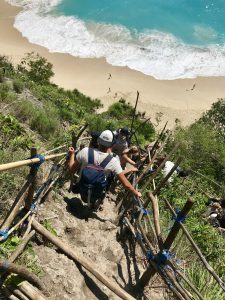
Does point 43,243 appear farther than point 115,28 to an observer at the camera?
No

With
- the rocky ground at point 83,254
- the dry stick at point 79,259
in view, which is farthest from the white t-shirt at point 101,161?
the dry stick at point 79,259

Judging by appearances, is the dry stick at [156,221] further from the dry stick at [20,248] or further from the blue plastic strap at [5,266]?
the blue plastic strap at [5,266]

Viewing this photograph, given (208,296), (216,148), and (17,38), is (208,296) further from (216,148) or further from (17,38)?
A: (17,38)

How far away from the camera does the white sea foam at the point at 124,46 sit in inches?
1496

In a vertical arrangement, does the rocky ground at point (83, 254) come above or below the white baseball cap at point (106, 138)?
below

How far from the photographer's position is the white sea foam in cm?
3800

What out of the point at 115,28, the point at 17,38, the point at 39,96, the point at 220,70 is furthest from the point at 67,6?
the point at 39,96

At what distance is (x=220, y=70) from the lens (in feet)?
127

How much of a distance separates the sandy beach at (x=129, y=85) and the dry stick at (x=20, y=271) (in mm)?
24842

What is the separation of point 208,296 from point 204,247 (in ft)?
8.24

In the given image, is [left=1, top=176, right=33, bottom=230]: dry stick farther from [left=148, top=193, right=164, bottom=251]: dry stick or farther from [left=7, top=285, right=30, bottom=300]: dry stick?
[left=148, top=193, right=164, bottom=251]: dry stick

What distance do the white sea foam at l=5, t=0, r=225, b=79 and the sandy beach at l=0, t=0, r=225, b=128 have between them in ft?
4.52

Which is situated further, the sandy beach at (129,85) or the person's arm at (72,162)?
the sandy beach at (129,85)

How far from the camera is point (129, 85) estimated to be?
3394 cm
